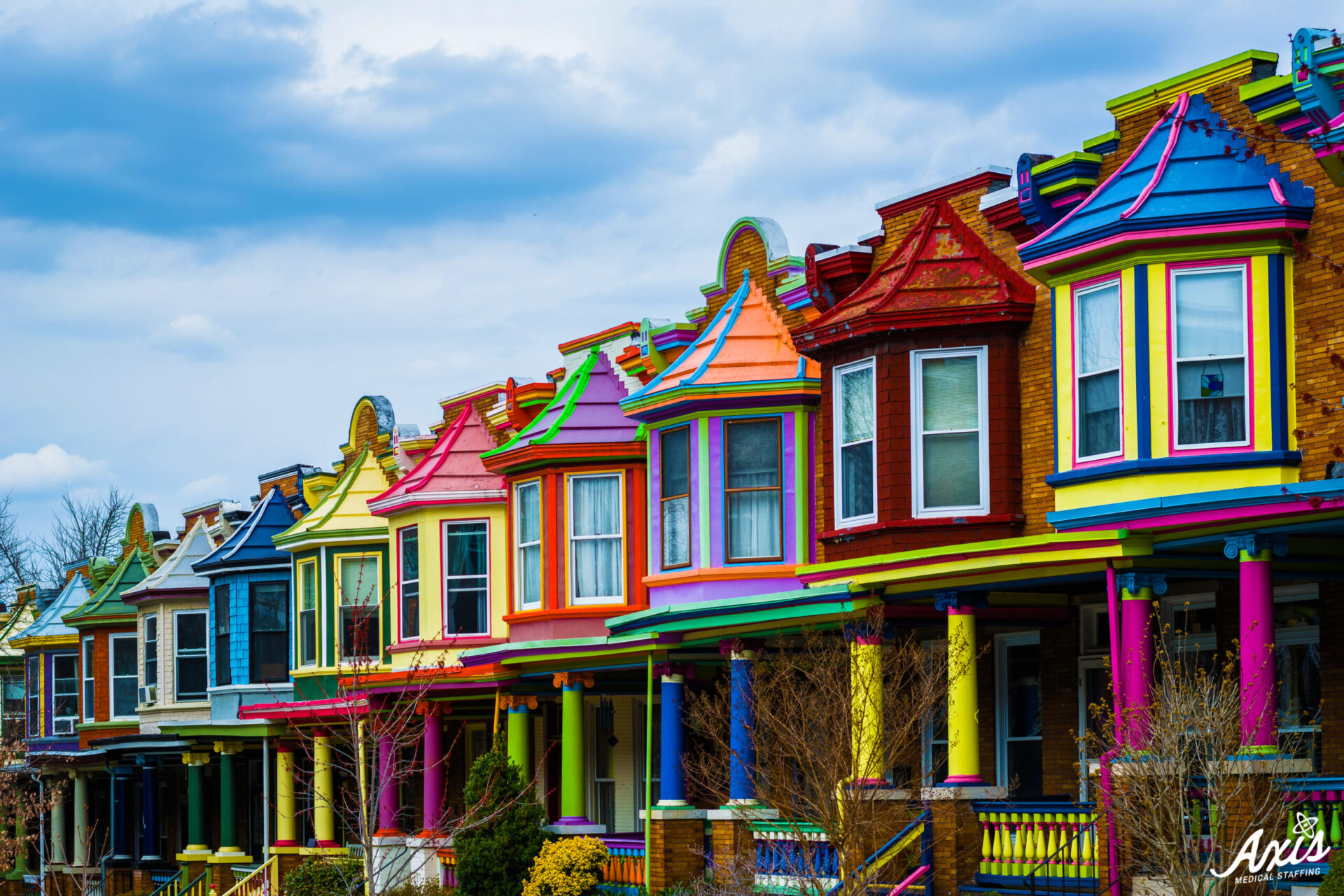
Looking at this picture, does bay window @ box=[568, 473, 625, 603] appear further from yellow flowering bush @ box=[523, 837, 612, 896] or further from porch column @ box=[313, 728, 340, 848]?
porch column @ box=[313, 728, 340, 848]

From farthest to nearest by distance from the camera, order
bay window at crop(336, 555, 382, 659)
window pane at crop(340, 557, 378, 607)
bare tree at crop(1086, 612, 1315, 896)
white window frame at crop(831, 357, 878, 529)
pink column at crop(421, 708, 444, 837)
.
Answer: window pane at crop(340, 557, 378, 607) < bay window at crop(336, 555, 382, 659) < pink column at crop(421, 708, 444, 837) < white window frame at crop(831, 357, 878, 529) < bare tree at crop(1086, 612, 1315, 896)

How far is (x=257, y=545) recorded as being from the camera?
38.8 metres

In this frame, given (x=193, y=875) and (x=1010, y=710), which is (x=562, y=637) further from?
(x=193, y=875)

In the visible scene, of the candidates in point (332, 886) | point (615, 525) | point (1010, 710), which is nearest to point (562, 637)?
Result: point (615, 525)

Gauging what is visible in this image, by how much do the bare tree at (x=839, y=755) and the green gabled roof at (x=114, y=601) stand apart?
89.1ft

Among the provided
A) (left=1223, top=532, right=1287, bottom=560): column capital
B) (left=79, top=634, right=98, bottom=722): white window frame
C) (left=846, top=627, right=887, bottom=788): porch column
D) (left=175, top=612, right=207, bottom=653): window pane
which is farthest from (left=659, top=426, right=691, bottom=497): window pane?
(left=79, top=634, right=98, bottom=722): white window frame

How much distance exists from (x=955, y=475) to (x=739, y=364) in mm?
4572

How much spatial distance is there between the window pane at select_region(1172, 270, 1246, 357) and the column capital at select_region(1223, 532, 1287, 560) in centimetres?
270

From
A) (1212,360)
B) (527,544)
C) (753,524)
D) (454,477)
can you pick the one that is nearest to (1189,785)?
(1212,360)

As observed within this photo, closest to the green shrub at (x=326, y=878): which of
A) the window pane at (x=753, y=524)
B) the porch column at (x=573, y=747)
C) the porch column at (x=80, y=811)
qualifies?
the porch column at (x=573, y=747)

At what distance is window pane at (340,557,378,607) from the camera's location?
Result: 35.6 m

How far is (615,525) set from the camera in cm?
2891

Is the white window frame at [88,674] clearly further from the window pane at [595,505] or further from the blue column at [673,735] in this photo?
the blue column at [673,735]

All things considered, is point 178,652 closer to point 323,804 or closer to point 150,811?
point 150,811
